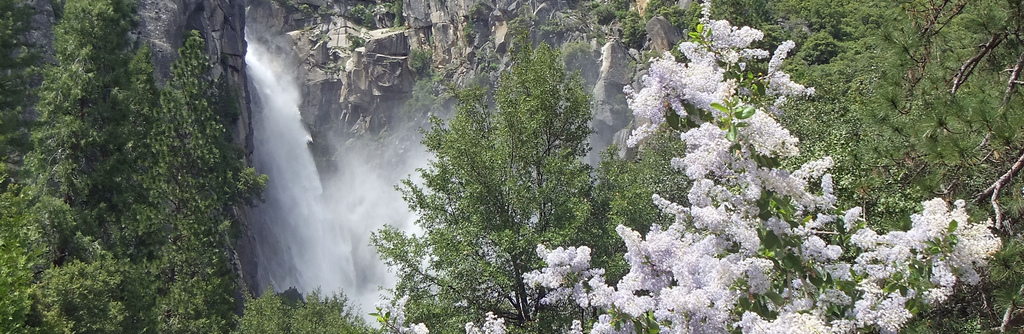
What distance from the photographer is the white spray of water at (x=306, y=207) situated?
140 ft

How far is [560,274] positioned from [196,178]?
15.7 m

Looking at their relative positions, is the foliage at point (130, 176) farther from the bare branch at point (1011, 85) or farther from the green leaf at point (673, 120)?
the bare branch at point (1011, 85)

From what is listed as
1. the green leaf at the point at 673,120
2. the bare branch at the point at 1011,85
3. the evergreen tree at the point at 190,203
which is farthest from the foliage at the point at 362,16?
the green leaf at the point at 673,120

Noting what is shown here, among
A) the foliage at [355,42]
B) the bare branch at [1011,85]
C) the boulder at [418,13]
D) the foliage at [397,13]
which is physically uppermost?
the foliage at [397,13]

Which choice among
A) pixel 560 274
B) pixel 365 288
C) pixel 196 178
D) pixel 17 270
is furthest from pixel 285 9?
pixel 560 274

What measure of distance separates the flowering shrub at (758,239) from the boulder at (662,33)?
41951 millimetres

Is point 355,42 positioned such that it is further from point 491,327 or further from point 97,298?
point 491,327

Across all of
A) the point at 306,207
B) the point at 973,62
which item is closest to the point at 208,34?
the point at 306,207

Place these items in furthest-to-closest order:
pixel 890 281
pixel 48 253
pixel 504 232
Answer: pixel 48 253, pixel 504 232, pixel 890 281

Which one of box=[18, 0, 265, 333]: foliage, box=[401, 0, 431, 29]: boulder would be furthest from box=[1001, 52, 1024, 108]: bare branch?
box=[401, 0, 431, 29]: boulder

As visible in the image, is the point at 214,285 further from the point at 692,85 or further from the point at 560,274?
the point at 692,85

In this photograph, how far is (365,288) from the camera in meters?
47.0

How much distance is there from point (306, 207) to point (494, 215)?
39.4 m

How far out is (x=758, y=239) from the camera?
3.60m
